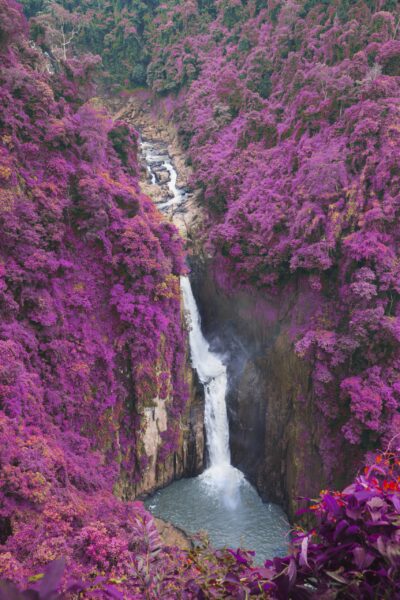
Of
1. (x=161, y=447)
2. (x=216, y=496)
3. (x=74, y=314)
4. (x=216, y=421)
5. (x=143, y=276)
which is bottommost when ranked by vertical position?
(x=216, y=496)

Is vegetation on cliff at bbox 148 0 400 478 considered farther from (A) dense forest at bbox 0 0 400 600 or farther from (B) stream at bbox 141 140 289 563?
(B) stream at bbox 141 140 289 563

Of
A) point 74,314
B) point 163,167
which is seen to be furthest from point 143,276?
point 163,167

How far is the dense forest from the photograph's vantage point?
9594 mm

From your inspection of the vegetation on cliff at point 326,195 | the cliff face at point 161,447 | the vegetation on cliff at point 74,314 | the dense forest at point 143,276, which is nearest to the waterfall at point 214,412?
the cliff face at point 161,447

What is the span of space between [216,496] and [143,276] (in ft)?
32.5

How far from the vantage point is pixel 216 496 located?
1584cm

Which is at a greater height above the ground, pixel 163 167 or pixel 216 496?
pixel 163 167

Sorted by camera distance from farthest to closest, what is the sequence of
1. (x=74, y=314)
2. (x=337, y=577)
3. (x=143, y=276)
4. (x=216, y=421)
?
(x=216, y=421)
(x=143, y=276)
(x=74, y=314)
(x=337, y=577)

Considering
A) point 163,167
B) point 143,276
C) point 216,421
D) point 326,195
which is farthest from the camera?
point 163,167

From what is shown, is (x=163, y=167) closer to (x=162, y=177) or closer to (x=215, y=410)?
(x=162, y=177)

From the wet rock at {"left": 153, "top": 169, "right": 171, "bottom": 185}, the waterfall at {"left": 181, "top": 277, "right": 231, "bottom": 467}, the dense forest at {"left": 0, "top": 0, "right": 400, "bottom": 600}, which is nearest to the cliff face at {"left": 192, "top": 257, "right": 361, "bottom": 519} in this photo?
the dense forest at {"left": 0, "top": 0, "right": 400, "bottom": 600}

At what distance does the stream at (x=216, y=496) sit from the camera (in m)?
14.0

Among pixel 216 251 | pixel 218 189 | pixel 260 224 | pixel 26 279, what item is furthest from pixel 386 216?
pixel 26 279

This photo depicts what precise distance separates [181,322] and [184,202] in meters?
10.5
